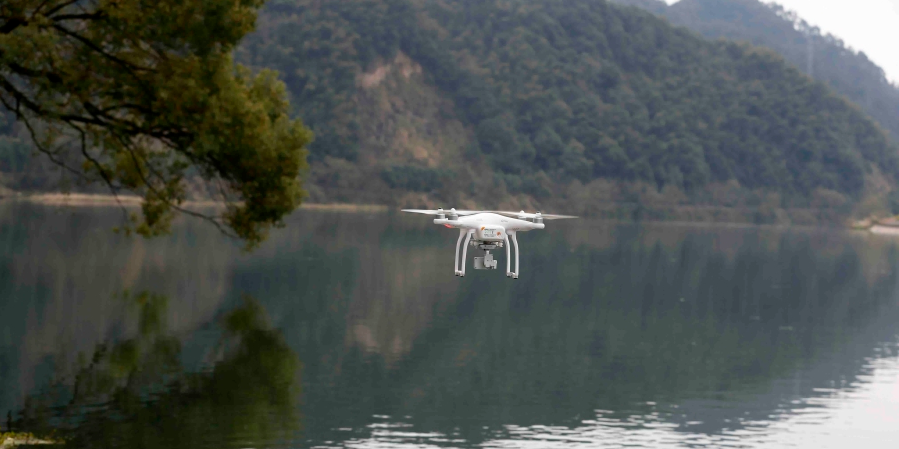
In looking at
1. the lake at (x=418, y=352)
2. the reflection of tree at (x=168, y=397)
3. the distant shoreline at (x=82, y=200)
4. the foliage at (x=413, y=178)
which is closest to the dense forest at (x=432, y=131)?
the foliage at (x=413, y=178)

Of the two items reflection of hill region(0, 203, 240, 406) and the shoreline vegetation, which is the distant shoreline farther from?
the shoreline vegetation

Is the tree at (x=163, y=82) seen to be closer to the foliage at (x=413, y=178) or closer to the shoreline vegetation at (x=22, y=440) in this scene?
the shoreline vegetation at (x=22, y=440)

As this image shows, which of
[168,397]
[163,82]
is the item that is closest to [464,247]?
[163,82]

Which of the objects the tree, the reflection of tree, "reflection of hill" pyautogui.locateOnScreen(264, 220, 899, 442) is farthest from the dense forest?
the tree

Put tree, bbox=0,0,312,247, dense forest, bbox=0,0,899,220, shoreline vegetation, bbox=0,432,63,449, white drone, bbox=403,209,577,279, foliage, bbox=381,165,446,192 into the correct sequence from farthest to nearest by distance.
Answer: dense forest, bbox=0,0,899,220 < foliage, bbox=381,165,446,192 < tree, bbox=0,0,312,247 < shoreline vegetation, bbox=0,432,63,449 < white drone, bbox=403,209,577,279

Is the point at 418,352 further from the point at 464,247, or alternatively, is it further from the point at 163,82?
the point at 464,247

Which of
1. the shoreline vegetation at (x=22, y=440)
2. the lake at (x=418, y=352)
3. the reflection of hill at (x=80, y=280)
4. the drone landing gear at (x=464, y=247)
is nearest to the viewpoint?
the drone landing gear at (x=464, y=247)
